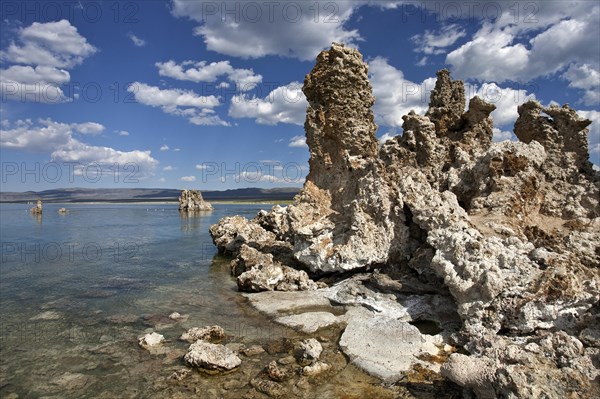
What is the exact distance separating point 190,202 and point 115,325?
104 m

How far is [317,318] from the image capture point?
14.7 m

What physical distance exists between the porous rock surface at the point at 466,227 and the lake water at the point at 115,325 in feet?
7.27

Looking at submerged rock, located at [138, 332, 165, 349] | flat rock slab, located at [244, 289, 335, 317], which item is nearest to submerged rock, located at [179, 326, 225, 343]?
submerged rock, located at [138, 332, 165, 349]

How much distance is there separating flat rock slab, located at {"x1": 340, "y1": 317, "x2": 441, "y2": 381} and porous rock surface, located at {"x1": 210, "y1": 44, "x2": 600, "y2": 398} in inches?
9.8

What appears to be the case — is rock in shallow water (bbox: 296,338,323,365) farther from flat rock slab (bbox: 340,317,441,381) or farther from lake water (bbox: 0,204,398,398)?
flat rock slab (bbox: 340,317,441,381)

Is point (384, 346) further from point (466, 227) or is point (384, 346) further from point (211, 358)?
point (466, 227)

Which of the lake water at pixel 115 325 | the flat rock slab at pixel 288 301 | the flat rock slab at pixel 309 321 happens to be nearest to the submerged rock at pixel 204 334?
the lake water at pixel 115 325

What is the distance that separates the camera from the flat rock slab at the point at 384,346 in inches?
422

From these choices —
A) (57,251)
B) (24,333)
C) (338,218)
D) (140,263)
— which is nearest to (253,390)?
(24,333)

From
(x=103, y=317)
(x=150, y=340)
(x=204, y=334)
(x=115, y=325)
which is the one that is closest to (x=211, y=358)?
A: (x=204, y=334)

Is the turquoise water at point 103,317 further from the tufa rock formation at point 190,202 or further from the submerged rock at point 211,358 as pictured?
the tufa rock formation at point 190,202

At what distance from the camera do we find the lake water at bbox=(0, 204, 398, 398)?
10.2 metres

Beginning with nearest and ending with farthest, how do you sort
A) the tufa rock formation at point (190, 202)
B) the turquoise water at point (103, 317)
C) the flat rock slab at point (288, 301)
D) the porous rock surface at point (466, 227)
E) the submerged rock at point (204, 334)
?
the porous rock surface at point (466, 227)
the turquoise water at point (103, 317)
the submerged rock at point (204, 334)
the flat rock slab at point (288, 301)
the tufa rock formation at point (190, 202)

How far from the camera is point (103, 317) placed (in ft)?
53.0
